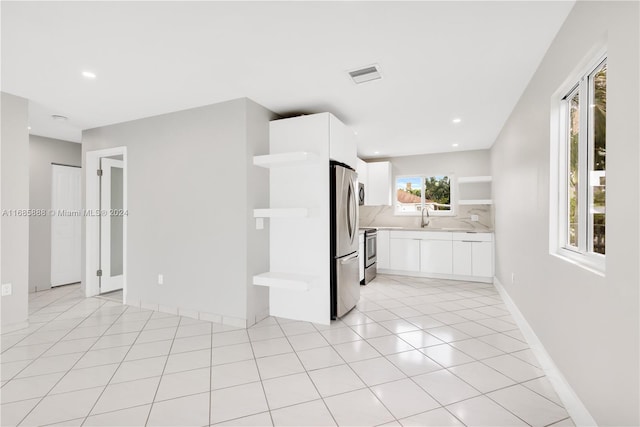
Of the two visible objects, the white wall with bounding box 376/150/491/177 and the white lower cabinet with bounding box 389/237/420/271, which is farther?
the white wall with bounding box 376/150/491/177

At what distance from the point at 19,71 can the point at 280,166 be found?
2.37 m

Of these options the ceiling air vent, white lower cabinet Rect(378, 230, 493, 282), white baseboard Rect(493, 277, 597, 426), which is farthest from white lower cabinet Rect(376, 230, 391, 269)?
the ceiling air vent

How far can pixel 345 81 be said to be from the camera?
9.30 feet

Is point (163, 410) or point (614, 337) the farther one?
point (163, 410)

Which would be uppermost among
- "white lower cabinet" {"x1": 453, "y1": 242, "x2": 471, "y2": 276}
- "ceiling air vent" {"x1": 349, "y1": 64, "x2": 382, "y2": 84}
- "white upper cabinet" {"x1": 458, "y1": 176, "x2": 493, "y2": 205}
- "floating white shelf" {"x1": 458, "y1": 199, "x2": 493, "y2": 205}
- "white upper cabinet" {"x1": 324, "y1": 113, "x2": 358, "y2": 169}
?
"ceiling air vent" {"x1": 349, "y1": 64, "x2": 382, "y2": 84}

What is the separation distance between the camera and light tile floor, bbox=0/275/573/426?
1.83m

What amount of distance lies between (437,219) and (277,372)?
4861 mm

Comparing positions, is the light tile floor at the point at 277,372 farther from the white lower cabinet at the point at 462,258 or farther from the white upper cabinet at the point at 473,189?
the white upper cabinet at the point at 473,189

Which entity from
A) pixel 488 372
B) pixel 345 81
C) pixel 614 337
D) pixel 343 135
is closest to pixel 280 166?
pixel 343 135

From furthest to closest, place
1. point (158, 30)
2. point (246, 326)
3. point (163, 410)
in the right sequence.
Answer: point (246, 326) → point (158, 30) → point (163, 410)

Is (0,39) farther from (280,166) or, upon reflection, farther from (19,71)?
(280,166)

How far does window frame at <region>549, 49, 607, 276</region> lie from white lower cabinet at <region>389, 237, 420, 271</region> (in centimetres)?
339

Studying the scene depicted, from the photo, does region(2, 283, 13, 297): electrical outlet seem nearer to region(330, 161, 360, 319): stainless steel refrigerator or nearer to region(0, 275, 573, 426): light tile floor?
region(0, 275, 573, 426): light tile floor

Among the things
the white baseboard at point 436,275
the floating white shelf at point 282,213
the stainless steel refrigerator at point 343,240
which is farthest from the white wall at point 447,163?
the floating white shelf at point 282,213
